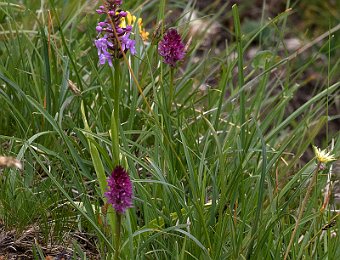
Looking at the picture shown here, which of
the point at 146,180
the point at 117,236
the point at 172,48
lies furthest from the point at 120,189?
the point at 172,48

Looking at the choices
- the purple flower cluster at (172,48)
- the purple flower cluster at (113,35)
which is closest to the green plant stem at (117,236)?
the purple flower cluster at (113,35)

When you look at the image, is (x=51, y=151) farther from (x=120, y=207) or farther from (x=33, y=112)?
(x=120, y=207)

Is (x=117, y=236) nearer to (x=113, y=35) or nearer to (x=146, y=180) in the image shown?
(x=146, y=180)

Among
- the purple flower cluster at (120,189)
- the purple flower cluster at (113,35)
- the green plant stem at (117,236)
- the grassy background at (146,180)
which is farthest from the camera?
the grassy background at (146,180)

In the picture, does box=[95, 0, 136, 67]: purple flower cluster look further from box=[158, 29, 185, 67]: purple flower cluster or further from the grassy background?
the grassy background

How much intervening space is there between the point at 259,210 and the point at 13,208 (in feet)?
2.58

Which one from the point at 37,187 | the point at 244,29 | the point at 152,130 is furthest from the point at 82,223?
the point at 244,29

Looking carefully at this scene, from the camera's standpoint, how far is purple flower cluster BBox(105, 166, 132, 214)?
6.28ft

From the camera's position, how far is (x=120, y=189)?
1924mm

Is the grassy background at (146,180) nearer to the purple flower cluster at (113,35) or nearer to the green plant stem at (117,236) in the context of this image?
the green plant stem at (117,236)

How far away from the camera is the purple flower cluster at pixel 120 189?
1.91 meters

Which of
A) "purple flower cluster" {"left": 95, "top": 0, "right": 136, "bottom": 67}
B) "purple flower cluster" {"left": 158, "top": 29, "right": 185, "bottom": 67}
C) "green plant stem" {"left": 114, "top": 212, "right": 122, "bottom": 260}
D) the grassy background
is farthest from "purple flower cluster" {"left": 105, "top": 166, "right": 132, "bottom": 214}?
"purple flower cluster" {"left": 158, "top": 29, "right": 185, "bottom": 67}

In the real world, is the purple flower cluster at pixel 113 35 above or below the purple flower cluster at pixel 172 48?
above

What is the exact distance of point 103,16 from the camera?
3357 mm
